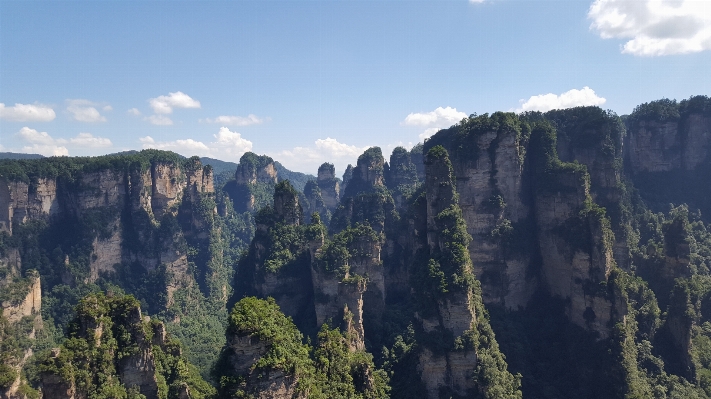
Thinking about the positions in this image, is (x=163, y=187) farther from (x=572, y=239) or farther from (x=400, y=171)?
(x=572, y=239)

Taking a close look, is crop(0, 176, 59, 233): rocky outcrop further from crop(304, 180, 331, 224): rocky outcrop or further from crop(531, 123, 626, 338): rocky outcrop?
crop(531, 123, 626, 338): rocky outcrop

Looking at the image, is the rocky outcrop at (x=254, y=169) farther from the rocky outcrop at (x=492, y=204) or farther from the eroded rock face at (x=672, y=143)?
the eroded rock face at (x=672, y=143)

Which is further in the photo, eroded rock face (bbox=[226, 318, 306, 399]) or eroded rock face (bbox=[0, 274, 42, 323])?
eroded rock face (bbox=[0, 274, 42, 323])

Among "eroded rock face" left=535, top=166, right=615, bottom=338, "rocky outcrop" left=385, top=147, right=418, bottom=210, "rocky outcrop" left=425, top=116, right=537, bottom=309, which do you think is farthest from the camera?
"rocky outcrop" left=385, top=147, right=418, bottom=210

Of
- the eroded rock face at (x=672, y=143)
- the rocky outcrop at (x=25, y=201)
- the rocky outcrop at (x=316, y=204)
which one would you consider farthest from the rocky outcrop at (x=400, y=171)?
the rocky outcrop at (x=25, y=201)

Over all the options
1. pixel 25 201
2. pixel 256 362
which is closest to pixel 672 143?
pixel 256 362

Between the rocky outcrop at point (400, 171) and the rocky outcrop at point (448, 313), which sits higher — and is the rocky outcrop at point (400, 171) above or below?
above

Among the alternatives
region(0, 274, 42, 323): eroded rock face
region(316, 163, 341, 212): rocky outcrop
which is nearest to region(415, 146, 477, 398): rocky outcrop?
region(0, 274, 42, 323): eroded rock face

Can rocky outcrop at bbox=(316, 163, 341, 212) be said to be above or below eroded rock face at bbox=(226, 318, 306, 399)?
above
